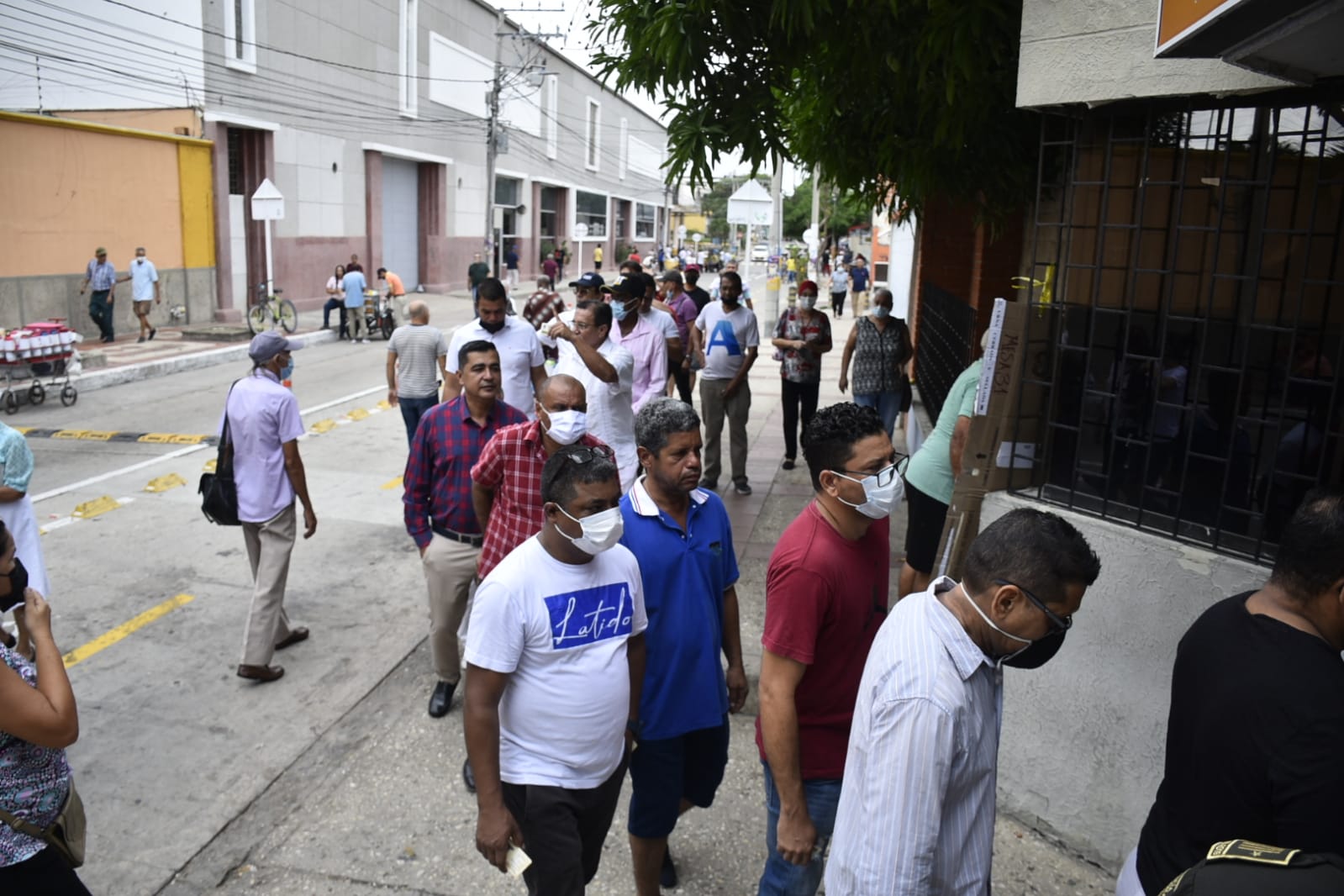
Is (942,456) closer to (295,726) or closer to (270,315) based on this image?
(295,726)

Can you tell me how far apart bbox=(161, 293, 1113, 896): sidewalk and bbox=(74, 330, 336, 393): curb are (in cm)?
1199

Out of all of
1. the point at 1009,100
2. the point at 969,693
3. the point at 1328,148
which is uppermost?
the point at 1009,100

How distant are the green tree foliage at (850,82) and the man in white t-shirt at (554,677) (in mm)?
3024

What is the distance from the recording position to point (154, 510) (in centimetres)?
884

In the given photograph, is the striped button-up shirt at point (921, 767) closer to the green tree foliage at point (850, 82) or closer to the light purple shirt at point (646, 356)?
the green tree foliage at point (850, 82)

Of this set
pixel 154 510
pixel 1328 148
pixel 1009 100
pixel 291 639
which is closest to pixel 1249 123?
pixel 1328 148

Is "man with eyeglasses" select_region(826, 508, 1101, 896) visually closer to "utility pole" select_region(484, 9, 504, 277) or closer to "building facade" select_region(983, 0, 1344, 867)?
"building facade" select_region(983, 0, 1344, 867)

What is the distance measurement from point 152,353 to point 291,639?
46.6 ft

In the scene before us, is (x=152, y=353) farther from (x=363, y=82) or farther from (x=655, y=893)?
(x=655, y=893)

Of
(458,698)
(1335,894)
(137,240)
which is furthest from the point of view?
(137,240)

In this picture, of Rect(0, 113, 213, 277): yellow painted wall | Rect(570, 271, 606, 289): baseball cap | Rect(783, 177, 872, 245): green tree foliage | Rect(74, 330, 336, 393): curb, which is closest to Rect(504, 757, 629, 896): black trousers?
Rect(570, 271, 606, 289): baseball cap

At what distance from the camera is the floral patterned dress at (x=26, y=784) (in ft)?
8.59

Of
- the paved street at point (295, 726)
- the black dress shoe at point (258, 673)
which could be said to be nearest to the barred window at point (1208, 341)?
the paved street at point (295, 726)

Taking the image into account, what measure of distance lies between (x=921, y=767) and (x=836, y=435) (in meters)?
1.18
